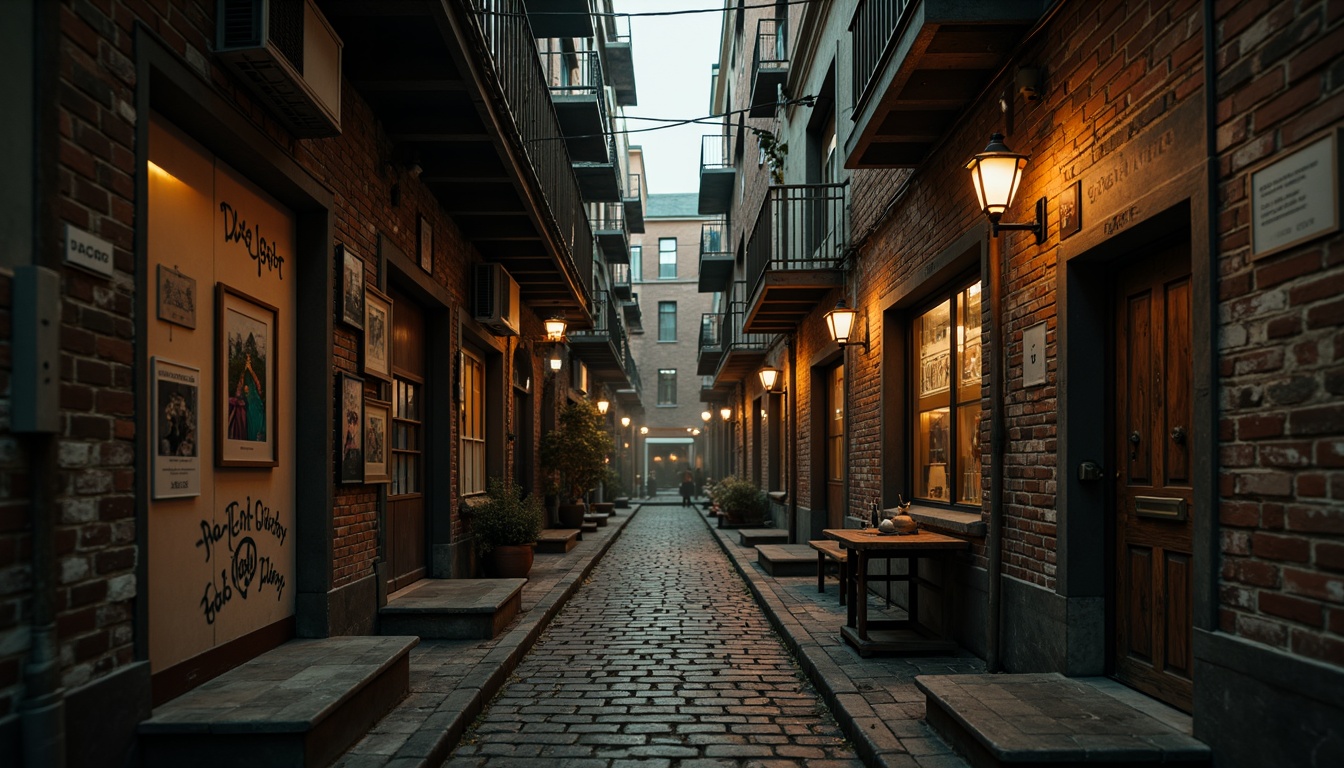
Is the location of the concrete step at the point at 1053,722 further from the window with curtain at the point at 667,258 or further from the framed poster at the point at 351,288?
the window with curtain at the point at 667,258

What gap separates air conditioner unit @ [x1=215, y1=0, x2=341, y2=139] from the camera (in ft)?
14.6

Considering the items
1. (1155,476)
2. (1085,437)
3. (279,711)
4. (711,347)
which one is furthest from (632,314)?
(279,711)

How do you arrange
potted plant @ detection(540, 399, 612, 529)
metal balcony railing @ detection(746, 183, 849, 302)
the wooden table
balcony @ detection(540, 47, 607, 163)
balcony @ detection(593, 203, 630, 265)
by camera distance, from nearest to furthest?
the wooden table < metal balcony railing @ detection(746, 183, 849, 302) < balcony @ detection(540, 47, 607, 163) < potted plant @ detection(540, 399, 612, 529) < balcony @ detection(593, 203, 630, 265)

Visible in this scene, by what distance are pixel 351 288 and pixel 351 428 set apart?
0.95 meters

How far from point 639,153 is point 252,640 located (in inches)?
1414

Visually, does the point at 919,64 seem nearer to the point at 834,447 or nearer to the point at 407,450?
the point at 407,450

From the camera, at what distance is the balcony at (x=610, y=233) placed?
1010 inches

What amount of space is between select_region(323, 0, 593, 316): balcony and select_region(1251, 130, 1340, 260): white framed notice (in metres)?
4.12

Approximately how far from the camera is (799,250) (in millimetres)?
13625

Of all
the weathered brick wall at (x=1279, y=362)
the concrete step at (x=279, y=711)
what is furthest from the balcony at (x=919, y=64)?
the concrete step at (x=279, y=711)

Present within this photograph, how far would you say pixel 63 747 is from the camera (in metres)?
3.12

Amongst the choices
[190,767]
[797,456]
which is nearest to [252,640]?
[190,767]

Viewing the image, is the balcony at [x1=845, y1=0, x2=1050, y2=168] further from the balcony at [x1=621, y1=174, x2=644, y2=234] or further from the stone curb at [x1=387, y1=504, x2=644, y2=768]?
the balcony at [x1=621, y1=174, x2=644, y2=234]

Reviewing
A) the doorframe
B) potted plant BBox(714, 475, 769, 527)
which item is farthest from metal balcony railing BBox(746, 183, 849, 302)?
the doorframe
